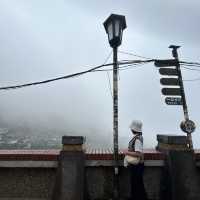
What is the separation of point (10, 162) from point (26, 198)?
35.8 inches

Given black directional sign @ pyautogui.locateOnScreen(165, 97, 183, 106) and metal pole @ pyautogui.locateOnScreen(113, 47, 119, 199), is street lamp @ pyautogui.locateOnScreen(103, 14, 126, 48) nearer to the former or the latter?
metal pole @ pyautogui.locateOnScreen(113, 47, 119, 199)

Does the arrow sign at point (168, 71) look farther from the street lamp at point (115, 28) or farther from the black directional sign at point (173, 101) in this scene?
the street lamp at point (115, 28)

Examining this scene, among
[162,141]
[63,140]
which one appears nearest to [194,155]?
[162,141]

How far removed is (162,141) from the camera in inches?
296

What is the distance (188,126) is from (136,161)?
3627 millimetres

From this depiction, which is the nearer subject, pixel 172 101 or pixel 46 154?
pixel 46 154

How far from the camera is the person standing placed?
623cm

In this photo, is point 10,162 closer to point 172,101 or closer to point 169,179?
point 169,179

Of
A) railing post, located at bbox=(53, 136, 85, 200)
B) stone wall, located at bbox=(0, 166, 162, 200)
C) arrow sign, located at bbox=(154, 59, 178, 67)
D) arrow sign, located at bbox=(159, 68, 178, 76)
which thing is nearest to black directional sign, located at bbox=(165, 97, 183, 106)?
arrow sign, located at bbox=(159, 68, 178, 76)

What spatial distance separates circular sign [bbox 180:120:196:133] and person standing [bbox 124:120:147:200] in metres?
3.36

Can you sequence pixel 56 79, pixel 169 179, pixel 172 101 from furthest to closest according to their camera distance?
pixel 172 101, pixel 56 79, pixel 169 179

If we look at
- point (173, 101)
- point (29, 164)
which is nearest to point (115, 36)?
point (173, 101)

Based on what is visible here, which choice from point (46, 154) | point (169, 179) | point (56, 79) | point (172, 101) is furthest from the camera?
point (172, 101)

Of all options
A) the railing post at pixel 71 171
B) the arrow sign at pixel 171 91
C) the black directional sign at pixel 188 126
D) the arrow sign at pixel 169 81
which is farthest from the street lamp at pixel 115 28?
the black directional sign at pixel 188 126
